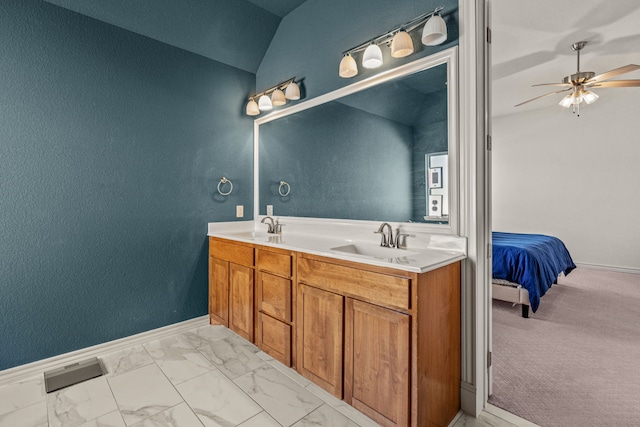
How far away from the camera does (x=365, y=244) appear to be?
2.10 meters

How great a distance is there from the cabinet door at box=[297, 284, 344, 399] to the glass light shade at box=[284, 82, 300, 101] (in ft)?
5.28

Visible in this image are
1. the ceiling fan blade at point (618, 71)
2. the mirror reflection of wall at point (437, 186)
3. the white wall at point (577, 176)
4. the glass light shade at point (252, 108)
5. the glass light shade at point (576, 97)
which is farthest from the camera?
the white wall at point (577, 176)

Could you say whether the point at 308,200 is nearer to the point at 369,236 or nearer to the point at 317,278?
the point at 369,236

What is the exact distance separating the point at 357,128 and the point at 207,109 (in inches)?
56.5

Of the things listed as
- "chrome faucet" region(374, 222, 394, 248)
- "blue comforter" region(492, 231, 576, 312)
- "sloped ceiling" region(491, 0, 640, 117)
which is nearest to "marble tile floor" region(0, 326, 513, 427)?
"chrome faucet" region(374, 222, 394, 248)

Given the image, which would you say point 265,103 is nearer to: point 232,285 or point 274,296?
point 232,285

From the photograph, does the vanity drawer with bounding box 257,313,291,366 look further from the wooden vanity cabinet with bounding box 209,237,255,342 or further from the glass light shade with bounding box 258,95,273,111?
the glass light shade with bounding box 258,95,273,111

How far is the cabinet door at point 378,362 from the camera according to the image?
4.42ft

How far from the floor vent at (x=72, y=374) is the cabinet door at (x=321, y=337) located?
1374mm

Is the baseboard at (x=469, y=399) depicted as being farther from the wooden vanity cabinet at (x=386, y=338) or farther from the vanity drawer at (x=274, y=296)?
the vanity drawer at (x=274, y=296)

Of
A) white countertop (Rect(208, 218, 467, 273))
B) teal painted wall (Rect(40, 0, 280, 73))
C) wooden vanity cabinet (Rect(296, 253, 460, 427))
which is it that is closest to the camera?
wooden vanity cabinet (Rect(296, 253, 460, 427))

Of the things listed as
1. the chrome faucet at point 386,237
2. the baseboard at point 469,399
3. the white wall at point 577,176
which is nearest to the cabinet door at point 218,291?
the chrome faucet at point 386,237

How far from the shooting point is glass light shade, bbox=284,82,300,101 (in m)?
2.59

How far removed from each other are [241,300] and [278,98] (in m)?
1.74
